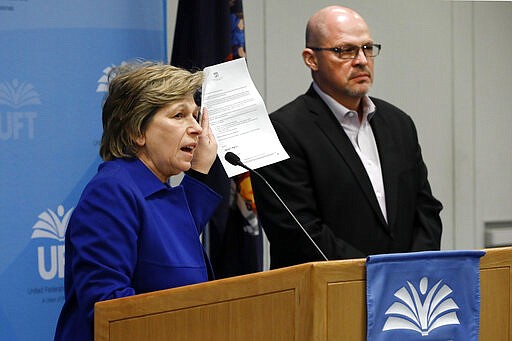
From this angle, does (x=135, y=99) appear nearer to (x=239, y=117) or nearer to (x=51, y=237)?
(x=239, y=117)

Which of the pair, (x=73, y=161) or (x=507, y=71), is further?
(x=507, y=71)

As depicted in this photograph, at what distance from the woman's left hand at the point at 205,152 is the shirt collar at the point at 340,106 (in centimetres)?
79

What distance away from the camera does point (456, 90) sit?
4801mm

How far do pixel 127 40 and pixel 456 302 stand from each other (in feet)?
5.77

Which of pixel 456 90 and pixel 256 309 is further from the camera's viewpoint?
pixel 456 90

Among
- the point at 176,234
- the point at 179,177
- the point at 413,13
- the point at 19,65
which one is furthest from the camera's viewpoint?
the point at 413,13

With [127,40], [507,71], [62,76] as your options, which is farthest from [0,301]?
[507,71]

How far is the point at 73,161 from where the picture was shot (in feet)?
9.88

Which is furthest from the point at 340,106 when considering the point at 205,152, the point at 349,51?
the point at 205,152

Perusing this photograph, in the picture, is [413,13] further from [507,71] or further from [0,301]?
[0,301]

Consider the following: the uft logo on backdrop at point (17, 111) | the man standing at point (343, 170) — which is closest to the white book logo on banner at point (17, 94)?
the uft logo on backdrop at point (17, 111)

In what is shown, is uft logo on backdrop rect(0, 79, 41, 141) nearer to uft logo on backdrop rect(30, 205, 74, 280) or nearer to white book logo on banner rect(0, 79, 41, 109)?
white book logo on banner rect(0, 79, 41, 109)

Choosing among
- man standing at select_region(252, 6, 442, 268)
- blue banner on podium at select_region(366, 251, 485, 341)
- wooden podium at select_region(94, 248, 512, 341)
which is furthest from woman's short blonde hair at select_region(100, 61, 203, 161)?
man standing at select_region(252, 6, 442, 268)

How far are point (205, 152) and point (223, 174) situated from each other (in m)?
1.05
